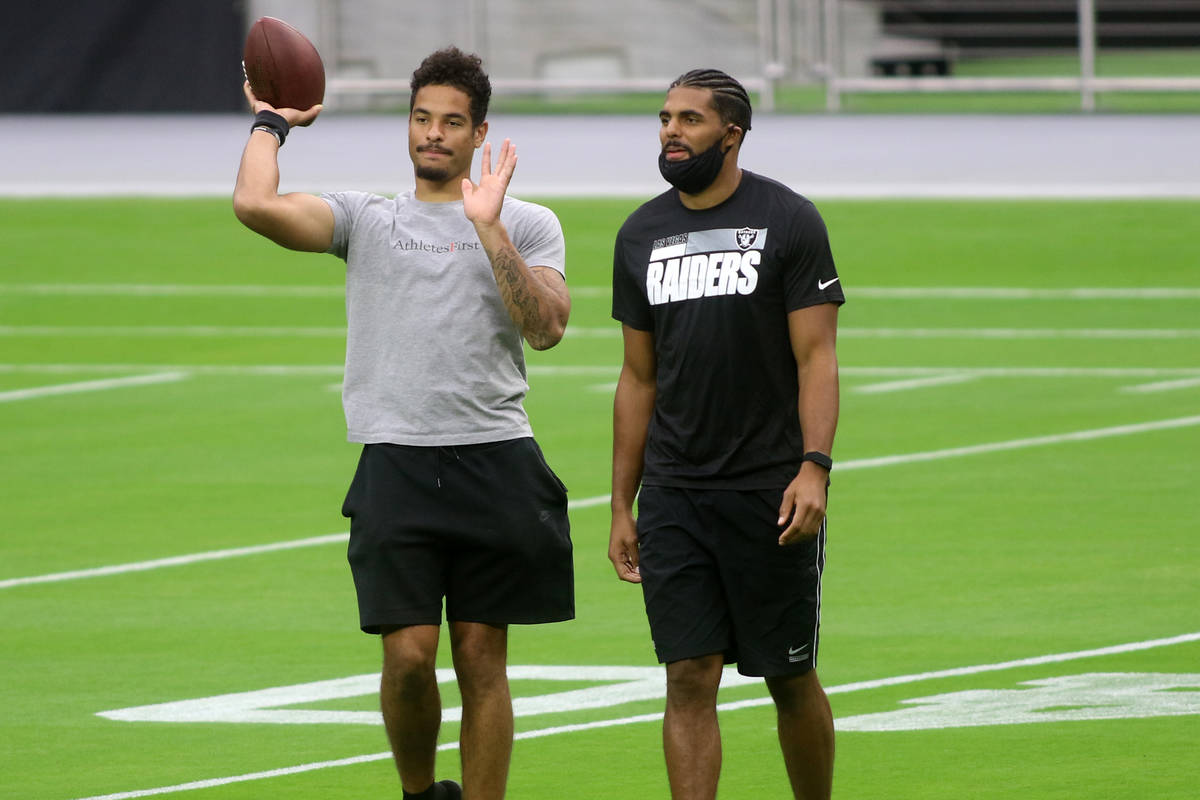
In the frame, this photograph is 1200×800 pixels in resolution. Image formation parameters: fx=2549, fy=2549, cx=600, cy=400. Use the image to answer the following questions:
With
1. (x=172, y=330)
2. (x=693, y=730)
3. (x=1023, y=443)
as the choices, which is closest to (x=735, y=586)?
(x=693, y=730)

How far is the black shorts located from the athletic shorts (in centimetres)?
41

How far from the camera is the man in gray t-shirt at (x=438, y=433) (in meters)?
7.14

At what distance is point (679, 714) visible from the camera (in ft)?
22.7

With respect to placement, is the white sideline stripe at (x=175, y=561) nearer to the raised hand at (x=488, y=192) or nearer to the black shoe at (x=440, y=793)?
the black shoe at (x=440, y=793)

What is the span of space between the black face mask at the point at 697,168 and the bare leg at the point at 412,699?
56.5 inches

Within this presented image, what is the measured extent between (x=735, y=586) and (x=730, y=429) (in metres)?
0.43

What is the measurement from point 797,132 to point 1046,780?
20953 millimetres

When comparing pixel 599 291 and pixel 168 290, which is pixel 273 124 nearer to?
pixel 599 291

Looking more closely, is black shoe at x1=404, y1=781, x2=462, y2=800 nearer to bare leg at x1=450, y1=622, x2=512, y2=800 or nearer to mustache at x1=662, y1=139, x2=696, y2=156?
bare leg at x1=450, y1=622, x2=512, y2=800

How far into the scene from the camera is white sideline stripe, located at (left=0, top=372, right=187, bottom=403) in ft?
59.7

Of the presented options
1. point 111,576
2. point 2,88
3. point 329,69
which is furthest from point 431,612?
point 2,88

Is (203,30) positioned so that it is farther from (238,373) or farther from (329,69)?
(238,373)

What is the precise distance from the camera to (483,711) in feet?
23.4

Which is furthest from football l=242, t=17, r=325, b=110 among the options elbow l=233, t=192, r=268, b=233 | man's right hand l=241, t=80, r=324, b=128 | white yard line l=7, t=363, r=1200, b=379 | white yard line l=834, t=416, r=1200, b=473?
white yard line l=7, t=363, r=1200, b=379
